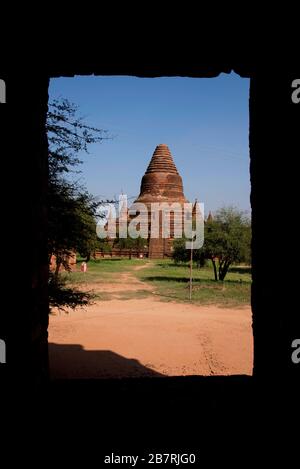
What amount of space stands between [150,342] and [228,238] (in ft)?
40.5

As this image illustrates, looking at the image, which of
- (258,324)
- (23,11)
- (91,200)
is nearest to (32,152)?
(23,11)

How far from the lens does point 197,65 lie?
2.07 meters

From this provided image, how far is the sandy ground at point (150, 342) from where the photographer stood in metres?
6.59

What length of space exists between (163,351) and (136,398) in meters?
5.60

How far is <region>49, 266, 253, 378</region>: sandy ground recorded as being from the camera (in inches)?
259

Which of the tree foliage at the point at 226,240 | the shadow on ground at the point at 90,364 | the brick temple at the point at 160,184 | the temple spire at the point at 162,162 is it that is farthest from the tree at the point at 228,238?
the temple spire at the point at 162,162

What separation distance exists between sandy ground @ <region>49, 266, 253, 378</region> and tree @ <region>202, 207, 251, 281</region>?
23.0 feet

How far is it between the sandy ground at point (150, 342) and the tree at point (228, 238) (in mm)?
7009

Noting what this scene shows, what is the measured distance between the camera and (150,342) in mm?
8328
